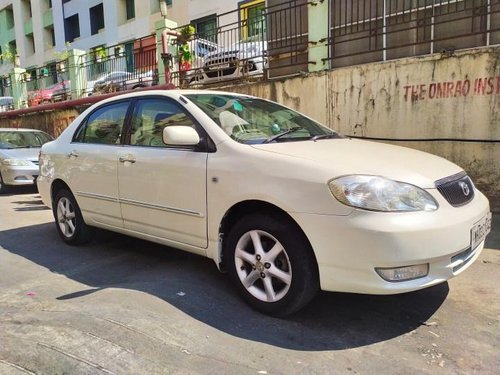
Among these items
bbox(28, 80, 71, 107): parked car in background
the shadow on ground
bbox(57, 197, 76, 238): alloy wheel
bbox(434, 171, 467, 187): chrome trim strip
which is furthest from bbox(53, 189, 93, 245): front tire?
bbox(28, 80, 71, 107): parked car in background

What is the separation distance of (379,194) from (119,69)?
469 inches

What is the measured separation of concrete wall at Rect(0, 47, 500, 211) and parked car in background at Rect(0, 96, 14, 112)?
14568mm

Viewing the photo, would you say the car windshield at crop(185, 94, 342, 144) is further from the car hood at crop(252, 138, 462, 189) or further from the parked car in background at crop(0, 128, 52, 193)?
the parked car in background at crop(0, 128, 52, 193)

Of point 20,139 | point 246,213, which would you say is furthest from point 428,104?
point 20,139

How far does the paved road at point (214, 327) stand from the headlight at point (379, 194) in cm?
84

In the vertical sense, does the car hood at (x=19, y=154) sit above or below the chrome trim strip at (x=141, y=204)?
above

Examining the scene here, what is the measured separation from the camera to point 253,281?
3.34 m

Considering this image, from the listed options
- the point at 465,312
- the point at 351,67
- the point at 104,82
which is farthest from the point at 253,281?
the point at 104,82

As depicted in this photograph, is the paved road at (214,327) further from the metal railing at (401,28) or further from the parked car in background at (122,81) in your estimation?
the parked car in background at (122,81)

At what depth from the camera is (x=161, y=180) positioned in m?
3.85

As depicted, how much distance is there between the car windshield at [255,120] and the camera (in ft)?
11.8

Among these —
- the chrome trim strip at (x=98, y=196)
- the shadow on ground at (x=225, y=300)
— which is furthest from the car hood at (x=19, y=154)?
the chrome trim strip at (x=98, y=196)

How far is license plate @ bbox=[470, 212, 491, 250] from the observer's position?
3064 mm

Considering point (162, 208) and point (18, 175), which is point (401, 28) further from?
point (18, 175)
